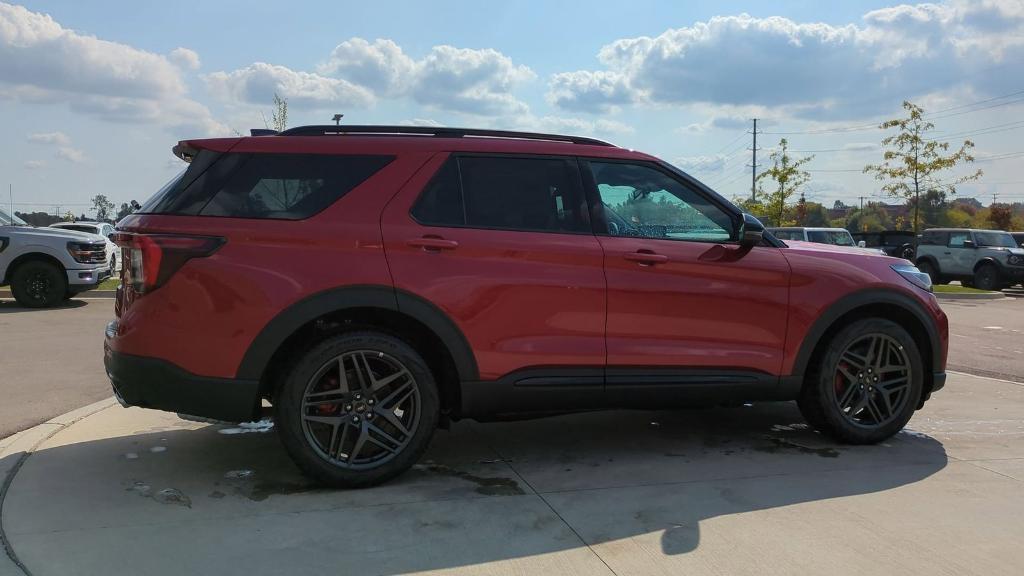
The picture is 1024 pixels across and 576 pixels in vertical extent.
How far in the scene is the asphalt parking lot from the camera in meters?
3.27

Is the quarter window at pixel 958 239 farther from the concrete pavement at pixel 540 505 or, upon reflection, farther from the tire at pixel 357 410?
the tire at pixel 357 410

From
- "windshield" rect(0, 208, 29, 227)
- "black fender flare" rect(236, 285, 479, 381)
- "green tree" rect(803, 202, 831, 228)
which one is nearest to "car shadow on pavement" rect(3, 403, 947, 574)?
"black fender flare" rect(236, 285, 479, 381)

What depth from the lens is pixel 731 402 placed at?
4723mm

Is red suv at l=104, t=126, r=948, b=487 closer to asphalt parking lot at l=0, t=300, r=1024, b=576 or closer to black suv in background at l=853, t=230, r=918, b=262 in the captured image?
asphalt parking lot at l=0, t=300, r=1024, b=576

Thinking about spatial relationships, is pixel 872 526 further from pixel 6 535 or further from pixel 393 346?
pixel 6 535

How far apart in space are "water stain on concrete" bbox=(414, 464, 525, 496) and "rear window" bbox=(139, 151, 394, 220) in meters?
1.61

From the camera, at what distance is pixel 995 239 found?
76.6 ft

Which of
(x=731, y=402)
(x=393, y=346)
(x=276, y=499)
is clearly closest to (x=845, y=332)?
(x=731, y=402)

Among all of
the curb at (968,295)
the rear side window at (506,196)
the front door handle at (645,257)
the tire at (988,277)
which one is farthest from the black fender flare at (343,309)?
the tire at (988,277)

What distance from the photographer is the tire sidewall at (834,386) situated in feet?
16.0

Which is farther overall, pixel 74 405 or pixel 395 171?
pixel 74 405

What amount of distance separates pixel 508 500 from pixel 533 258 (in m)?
1.27

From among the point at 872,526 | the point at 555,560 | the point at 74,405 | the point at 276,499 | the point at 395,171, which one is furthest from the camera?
the point at 74,405

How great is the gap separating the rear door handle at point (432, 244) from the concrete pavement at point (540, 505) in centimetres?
127
